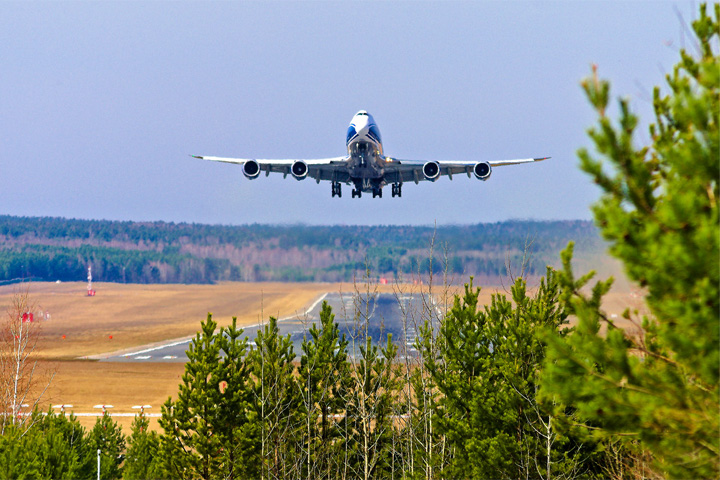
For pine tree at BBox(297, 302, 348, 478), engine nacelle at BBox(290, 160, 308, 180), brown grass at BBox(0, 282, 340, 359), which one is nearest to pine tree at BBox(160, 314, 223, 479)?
pine tree at BBox(297, 302, 348, 478)

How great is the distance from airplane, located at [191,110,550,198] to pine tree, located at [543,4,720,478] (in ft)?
117

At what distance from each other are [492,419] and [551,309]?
414 cm

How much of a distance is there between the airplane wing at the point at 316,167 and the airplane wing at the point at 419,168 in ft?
10.3

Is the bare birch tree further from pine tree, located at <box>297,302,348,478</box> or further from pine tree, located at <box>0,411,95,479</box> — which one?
pine tree, located at <box>297,302,348,478</box>

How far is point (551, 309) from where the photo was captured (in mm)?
22719

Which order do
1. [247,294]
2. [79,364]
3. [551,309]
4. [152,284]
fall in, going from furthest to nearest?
[152,284] → [247,294] → [79,364] → [551,309]

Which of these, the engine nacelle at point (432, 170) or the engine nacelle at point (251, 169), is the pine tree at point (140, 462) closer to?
the engine nacelle at point (251, 169)

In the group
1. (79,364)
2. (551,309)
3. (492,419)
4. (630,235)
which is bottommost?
(79,364)

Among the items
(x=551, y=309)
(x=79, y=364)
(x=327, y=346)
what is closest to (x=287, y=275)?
(x=79, y=364)

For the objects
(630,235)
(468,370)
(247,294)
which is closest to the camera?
(630,235)

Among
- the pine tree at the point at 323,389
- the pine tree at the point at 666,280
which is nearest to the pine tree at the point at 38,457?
the pine tree at the point at 323,389

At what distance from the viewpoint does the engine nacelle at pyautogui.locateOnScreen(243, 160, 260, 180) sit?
42812 millimetres

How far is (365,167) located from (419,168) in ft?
15.4

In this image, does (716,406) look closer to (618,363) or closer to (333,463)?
(618,363)
